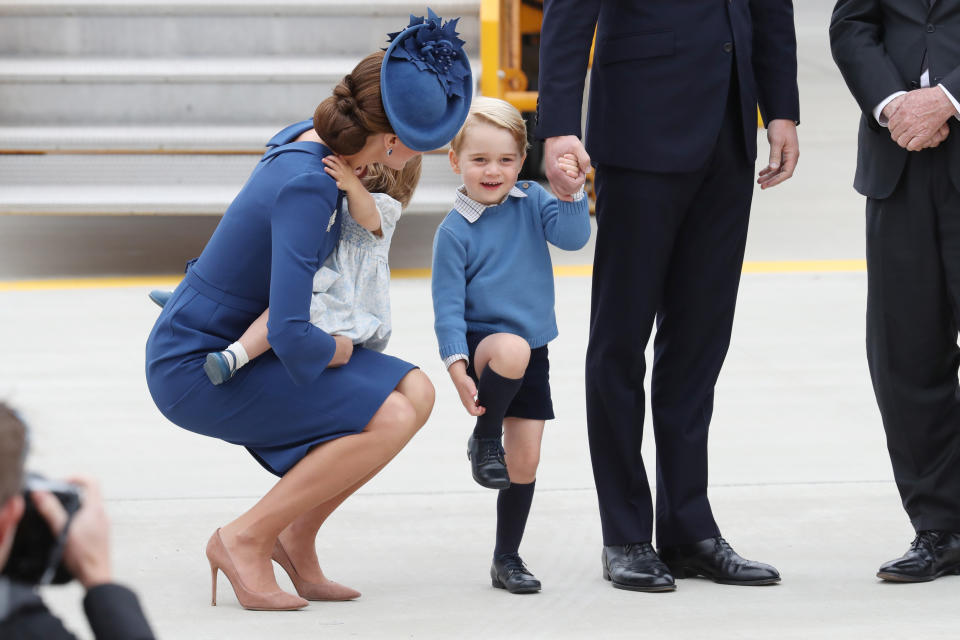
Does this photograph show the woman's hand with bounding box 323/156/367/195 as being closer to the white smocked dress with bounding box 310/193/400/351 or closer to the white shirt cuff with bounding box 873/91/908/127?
the white smocked dress with bounding box 310/193/400/351

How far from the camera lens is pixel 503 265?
2.94 meters

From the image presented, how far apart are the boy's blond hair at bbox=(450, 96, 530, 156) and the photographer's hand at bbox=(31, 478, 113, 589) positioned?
1.56 meters

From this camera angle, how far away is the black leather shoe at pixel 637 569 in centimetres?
299

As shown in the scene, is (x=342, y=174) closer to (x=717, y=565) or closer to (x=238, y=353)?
(x=238, y=353)

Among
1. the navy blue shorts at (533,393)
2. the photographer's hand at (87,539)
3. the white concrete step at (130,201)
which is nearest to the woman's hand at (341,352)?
the navy blue shorts at (533,393)

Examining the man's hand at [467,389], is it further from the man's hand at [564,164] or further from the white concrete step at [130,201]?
→ the white concrete step at [130,201]

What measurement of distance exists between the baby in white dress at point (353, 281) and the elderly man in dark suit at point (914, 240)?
1.04m

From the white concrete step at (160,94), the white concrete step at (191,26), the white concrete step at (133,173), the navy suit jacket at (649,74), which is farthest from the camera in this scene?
the white concrete step at (191,26)

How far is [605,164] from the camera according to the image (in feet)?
9.75

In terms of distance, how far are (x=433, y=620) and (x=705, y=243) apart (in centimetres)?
98

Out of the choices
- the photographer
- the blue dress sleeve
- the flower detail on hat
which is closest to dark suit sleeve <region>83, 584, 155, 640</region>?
the photographer

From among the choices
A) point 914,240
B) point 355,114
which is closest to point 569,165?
point 355,114

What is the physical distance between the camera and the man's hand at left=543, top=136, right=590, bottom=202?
2818 millimetres

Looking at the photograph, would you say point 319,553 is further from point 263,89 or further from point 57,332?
point 263,89
